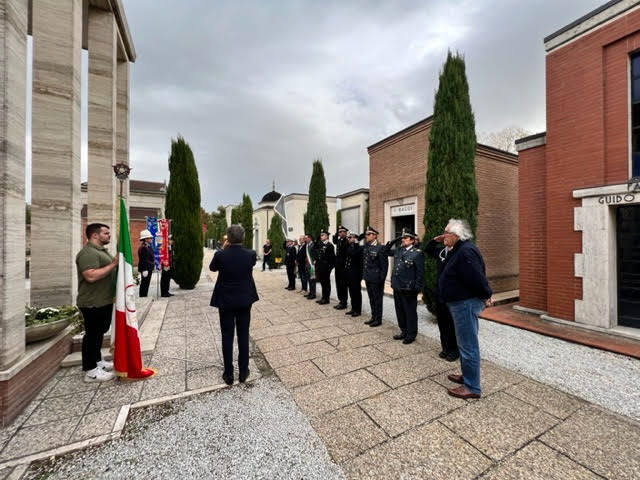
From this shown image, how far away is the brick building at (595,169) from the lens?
4660mm

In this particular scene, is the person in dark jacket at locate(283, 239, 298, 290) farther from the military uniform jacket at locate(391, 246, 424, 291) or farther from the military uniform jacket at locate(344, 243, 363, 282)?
the military uniform jacket at locate(391, 246, 424, 291)

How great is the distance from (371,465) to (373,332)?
9.96 feet

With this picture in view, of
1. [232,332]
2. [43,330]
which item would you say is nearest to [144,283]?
[43,330]

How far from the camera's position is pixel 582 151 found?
5.05 m

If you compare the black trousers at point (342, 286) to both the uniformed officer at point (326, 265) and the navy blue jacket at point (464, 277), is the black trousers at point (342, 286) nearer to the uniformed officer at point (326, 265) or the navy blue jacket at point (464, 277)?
the uniformed officer at point (326, 265)

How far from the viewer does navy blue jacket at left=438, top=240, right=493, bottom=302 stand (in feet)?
9.21

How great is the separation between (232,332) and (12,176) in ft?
8.55

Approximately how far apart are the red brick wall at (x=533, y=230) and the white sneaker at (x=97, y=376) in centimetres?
800

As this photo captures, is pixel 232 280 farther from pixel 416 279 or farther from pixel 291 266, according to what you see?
pixel 291 266

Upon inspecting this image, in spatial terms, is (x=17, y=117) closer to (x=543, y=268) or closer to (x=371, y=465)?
(x=371, y=465)

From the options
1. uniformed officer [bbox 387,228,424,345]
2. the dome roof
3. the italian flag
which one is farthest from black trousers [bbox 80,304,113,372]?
the dome roof

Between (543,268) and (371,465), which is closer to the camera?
(371,465)

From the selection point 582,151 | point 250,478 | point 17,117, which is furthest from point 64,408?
point 582,151

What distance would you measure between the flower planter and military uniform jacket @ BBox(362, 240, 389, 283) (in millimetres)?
4667
